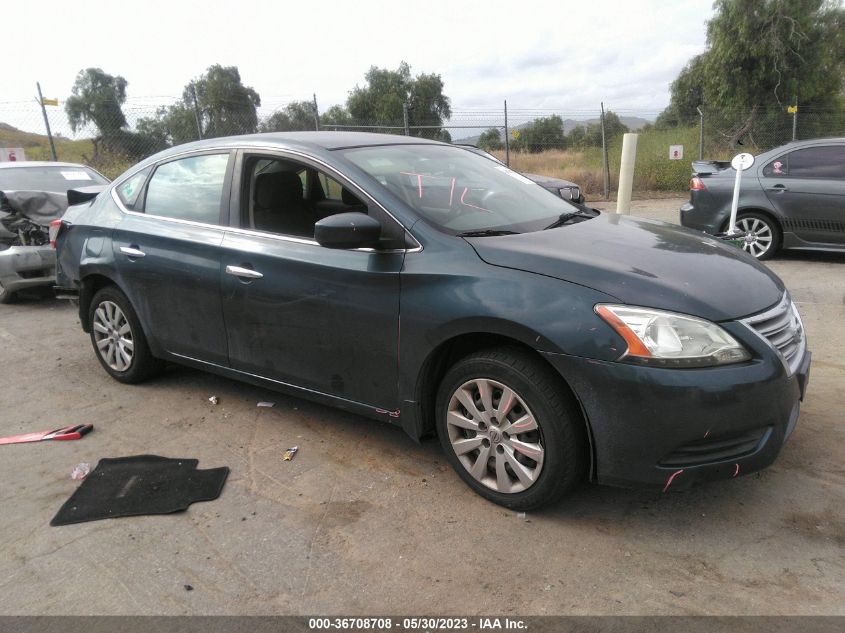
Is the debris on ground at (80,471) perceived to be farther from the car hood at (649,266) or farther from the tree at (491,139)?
the tree at (491,139)

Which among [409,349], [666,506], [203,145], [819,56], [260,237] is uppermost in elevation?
[819,56]

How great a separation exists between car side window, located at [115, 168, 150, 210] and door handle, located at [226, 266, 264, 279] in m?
1.25

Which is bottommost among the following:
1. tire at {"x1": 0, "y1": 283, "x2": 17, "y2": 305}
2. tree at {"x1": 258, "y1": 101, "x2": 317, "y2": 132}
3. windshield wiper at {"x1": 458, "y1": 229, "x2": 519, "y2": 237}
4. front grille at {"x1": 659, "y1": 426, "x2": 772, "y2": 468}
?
tire at {"x1": 0, "y1": 283, "x2": 17, "y2": 305}

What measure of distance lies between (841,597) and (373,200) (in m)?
2.52

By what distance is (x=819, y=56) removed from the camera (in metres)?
22.2

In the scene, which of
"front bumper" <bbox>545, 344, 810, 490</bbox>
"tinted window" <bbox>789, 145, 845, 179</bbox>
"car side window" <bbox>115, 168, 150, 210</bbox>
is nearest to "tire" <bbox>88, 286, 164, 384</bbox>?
"car side window" <bbox>115, 168, 150, 210</bbox>

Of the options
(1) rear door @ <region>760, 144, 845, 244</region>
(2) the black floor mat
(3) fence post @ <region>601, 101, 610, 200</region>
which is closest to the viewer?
(2) the black floor mat

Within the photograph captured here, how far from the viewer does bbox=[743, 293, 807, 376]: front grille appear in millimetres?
2641

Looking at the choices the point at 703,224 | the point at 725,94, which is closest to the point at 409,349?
the point at 703,224

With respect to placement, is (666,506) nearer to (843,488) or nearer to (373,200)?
(843,488)

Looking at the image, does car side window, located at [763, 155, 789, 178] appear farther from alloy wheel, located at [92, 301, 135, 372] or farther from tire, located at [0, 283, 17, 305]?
tire, located at [0, 283, 17, 305]

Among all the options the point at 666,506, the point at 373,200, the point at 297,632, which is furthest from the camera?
the point at 373,200

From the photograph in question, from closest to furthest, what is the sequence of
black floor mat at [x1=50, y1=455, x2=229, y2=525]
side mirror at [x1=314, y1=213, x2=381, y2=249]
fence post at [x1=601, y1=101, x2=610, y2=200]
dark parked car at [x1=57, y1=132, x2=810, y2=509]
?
dark parked car at [x1=57, y1=132, x2=810, y2=509] < side mirror at [x1=314, y1=213, x2=381, y2=249] < black floor mat at [x1=50, y1=455, x2=229, y2=525] < fence post at [x1=601, y1=101, x2=610, y2=200]

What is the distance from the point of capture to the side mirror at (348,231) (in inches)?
115
